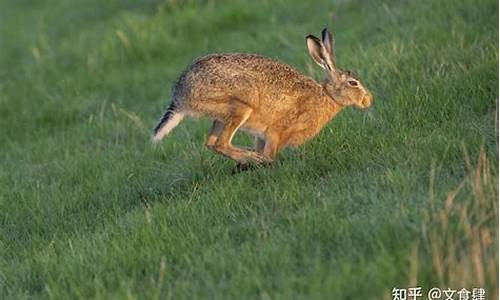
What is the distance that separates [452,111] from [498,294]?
2.89m

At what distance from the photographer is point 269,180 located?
674cm

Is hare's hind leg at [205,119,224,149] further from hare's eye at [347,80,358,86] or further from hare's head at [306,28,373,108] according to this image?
hare's eye at [347,80,358,86]

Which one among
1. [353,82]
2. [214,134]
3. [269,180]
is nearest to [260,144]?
[214,134]

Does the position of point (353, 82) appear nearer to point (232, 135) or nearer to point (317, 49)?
point (317, 49)

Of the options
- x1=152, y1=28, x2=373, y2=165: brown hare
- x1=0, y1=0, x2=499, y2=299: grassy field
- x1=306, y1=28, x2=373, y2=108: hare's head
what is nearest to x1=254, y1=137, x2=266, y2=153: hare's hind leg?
x1=152, y1=28, x2=373, y2=165: brown hare

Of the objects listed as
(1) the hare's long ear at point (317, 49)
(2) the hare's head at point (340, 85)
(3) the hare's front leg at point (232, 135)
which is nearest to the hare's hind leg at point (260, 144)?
(3) the hare's front leg at point (232, 135)

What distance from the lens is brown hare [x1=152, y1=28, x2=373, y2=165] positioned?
7293mm

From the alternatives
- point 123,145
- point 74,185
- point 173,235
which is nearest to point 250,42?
point 123,145

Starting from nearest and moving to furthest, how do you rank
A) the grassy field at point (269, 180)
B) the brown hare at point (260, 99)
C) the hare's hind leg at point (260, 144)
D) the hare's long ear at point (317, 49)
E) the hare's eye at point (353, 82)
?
the grassy field at point (269, 180)
the brown hare at point (260, 99)
the hare's long ear at point (317, 49)
the hare's hind leg at point (260, 144)
the hare's eye at point (353, 82)

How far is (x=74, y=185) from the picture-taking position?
8.09 meters

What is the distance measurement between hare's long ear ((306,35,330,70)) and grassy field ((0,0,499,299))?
0.52 m

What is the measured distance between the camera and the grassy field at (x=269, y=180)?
A: 5.25 meters

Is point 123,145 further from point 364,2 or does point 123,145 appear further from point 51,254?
point 364,2

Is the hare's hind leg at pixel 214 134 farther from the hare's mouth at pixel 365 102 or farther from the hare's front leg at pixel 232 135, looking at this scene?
the hare's mouth at pixel 365 102
